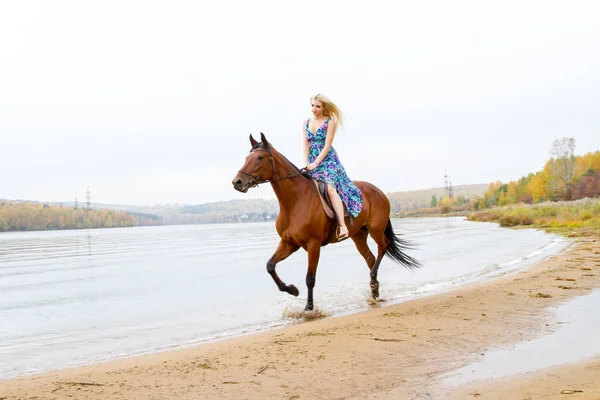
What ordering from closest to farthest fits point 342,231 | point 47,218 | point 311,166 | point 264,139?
point 264,139 < point 342,231 < point 311,166 < point 47,218

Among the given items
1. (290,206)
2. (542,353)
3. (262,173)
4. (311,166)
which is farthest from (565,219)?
(542,353)

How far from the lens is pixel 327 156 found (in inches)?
362

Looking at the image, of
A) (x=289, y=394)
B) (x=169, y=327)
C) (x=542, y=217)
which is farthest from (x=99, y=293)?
(x=542, y=217)

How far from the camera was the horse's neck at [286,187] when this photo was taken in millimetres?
8531

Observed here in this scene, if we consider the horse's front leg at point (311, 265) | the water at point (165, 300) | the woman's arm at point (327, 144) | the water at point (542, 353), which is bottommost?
the water at point (165, 300)

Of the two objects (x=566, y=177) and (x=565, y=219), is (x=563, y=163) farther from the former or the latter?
(x=565, y=219)

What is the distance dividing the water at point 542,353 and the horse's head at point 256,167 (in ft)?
14.3

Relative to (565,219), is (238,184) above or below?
above

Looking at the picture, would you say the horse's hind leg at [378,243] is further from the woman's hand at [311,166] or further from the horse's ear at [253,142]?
the horse's ear at [253,142]

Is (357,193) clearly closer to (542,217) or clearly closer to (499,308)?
(499,308)

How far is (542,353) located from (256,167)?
4.84m

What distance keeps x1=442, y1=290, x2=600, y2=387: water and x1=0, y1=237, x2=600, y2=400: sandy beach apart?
0.35 ft

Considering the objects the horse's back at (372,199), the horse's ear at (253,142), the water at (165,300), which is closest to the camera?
the water at (165,300)

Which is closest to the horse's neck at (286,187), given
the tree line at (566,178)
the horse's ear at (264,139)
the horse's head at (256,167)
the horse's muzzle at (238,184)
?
the horse's head at (256,167)
